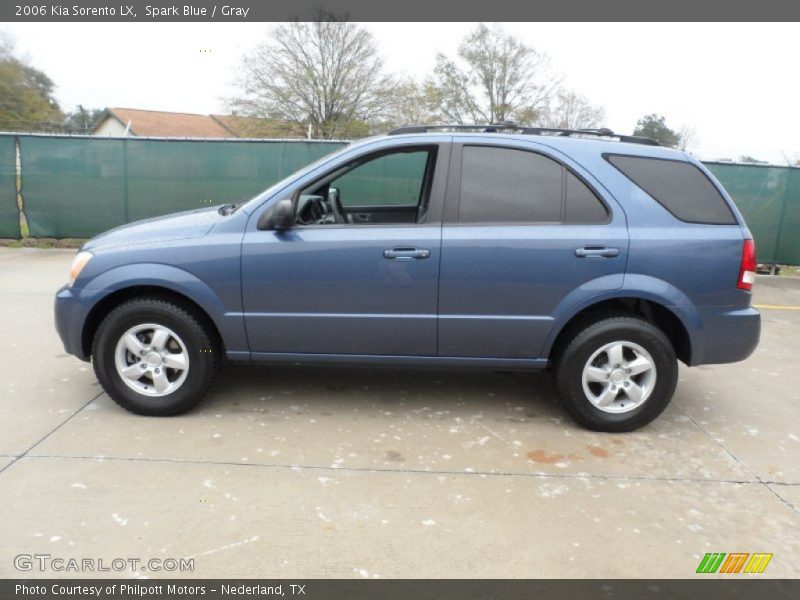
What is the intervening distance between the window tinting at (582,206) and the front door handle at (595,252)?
19 centimetres

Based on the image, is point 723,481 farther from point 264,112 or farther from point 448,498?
point 264,112

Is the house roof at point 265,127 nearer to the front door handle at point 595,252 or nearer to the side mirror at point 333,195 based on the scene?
the side mirror at point 333,195

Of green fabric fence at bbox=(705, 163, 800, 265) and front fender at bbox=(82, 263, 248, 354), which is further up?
green fabric fence at bbox=(705, 163, 800, 265)

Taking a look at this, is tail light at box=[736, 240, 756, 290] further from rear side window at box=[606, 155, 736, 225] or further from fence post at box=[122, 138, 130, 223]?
fence post at box=[122, 138, 130, 223]

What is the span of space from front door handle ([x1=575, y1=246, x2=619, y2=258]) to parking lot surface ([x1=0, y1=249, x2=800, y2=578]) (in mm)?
1170

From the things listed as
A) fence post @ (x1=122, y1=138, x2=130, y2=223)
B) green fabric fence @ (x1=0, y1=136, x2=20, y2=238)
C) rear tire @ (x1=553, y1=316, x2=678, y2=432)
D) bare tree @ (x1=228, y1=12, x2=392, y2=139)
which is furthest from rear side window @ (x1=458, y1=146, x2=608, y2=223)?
bare tree @ (x1=228, y1=12, x2=392, y2=139)

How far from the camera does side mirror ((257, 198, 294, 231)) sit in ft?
12.0

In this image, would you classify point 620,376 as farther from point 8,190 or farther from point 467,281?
point 8,190

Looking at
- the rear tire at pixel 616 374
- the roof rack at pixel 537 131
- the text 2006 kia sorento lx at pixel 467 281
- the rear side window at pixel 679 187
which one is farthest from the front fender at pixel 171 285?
the rear side window at pixel 679 187

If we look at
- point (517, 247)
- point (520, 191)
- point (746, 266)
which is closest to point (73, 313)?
Result: point (517, 247)

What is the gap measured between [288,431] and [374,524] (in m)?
1.14

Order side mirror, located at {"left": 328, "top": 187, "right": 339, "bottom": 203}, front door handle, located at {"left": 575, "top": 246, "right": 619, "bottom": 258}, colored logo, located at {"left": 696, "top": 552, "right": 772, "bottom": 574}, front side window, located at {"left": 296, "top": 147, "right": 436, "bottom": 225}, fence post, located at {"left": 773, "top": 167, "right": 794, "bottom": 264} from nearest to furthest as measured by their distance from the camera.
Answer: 1. colored logo, located at {"left": 696, "top": 552, "right": 772, "bottom": 574}
2. front door handle, located at {"left": 575, "top": 246, "right": 619, "bottom": 258}
3. front side window, located at {"left": 296, "top": 147, "right": 436, "bottom": 225}
4. side mirror, located at {"left": 328, "top": 187, "right": 339, "bottom": 203}
5. fence post, located at {"left": 773, "top": 167, "right": 794, "bottom": 264}

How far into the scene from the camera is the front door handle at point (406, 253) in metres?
3.69
